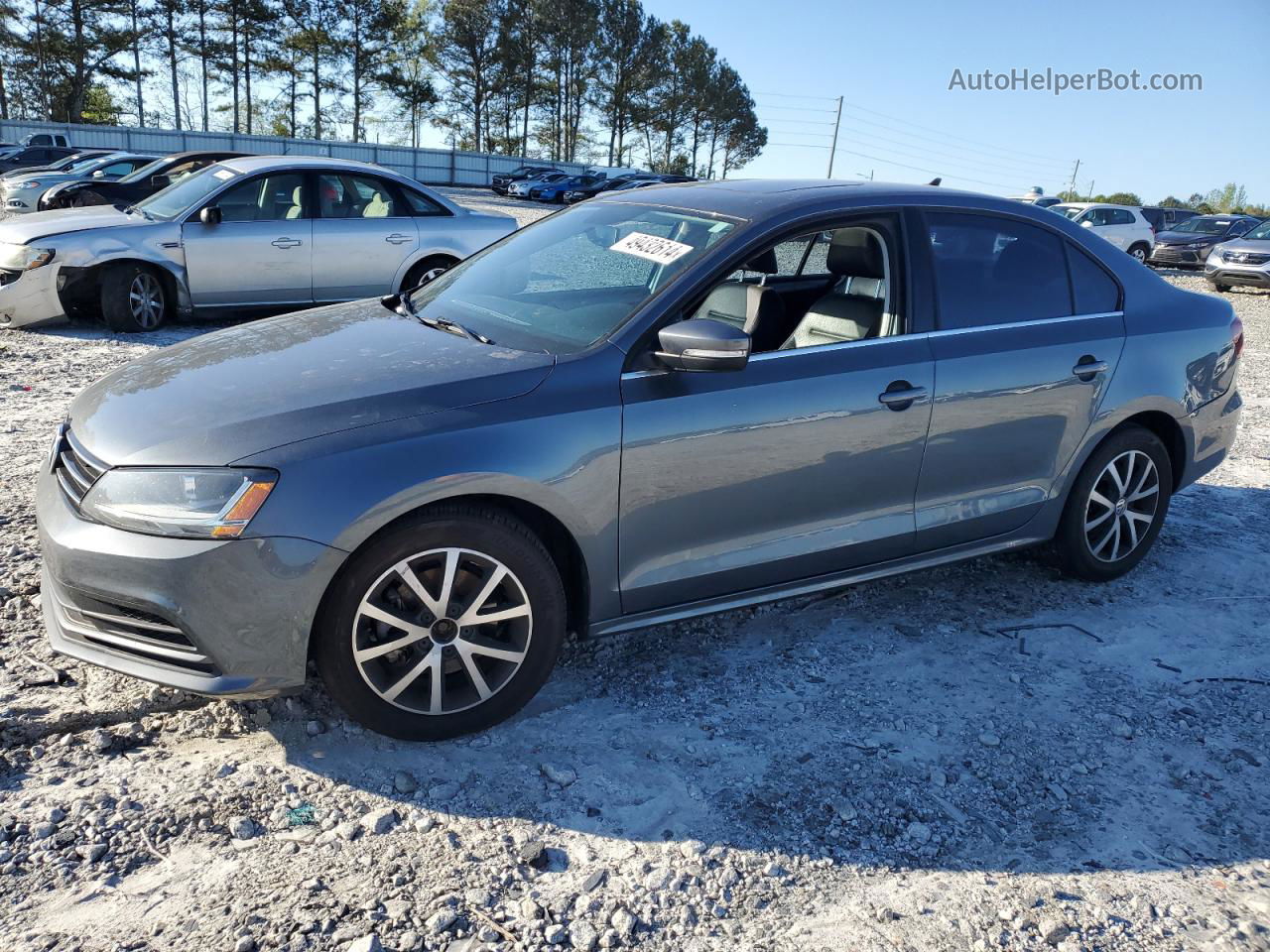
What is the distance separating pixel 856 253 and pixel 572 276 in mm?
1119

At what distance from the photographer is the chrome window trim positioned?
3.26 m

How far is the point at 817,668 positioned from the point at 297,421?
205 cm

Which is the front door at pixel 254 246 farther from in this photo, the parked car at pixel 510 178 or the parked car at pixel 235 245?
the parked car at pixel 510 178

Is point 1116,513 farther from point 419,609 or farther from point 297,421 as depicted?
point 297,421

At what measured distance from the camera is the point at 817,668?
3744mm

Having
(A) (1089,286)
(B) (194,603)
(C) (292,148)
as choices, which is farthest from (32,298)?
(C) (292,148)

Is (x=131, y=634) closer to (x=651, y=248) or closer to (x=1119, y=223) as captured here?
(x=651, y=248)

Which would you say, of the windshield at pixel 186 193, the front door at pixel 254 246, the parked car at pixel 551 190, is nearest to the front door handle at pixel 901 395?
the front door at pixel 254 246

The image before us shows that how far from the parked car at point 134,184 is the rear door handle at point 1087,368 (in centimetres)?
980

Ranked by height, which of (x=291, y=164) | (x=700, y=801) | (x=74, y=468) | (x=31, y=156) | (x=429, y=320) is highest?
(x=291, y=164)

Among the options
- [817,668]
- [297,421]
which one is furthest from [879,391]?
[297,421]

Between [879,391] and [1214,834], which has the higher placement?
[879,391]

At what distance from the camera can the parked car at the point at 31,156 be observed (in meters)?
27.9

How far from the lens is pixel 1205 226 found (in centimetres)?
2702
